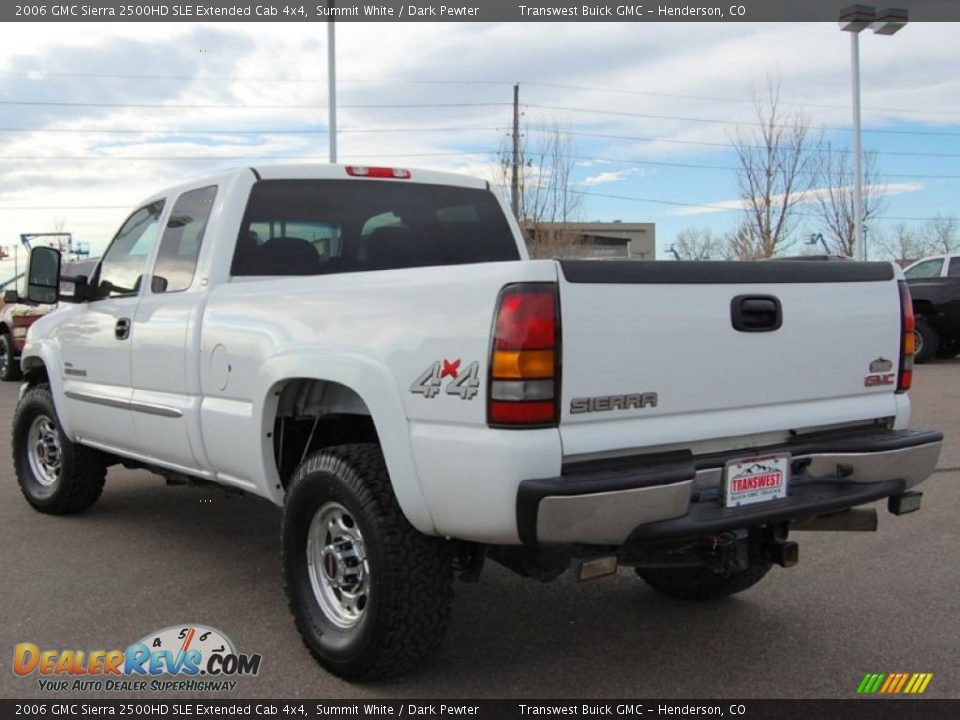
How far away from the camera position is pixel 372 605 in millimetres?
3305

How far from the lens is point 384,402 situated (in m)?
3.23

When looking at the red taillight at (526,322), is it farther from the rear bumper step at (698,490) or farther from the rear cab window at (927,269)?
the rear cab window at (927,269)

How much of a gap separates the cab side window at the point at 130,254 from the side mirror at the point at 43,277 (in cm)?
26

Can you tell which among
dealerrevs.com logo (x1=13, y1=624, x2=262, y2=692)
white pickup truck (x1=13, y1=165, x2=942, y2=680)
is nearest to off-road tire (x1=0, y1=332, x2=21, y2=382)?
white pickup truck (x1=13, y1=165, x2=942, y2=680)

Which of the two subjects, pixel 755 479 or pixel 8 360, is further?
pixel 8 360

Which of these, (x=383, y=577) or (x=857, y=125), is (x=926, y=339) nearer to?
(x=857, y=125)

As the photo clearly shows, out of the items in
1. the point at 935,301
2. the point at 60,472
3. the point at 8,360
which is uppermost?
the point at 935,301

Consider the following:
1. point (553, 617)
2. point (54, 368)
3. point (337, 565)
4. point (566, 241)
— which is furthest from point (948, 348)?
point (337, 565)

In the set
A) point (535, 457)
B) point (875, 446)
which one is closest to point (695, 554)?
point (875, 446)

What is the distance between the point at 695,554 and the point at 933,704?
97 cm

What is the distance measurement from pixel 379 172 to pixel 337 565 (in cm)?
231

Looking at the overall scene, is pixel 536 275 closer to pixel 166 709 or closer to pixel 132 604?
pixel 166 709

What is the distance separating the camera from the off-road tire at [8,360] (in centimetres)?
1566

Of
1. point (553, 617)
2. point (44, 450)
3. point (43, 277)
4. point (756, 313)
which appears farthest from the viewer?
point (44, 450)
